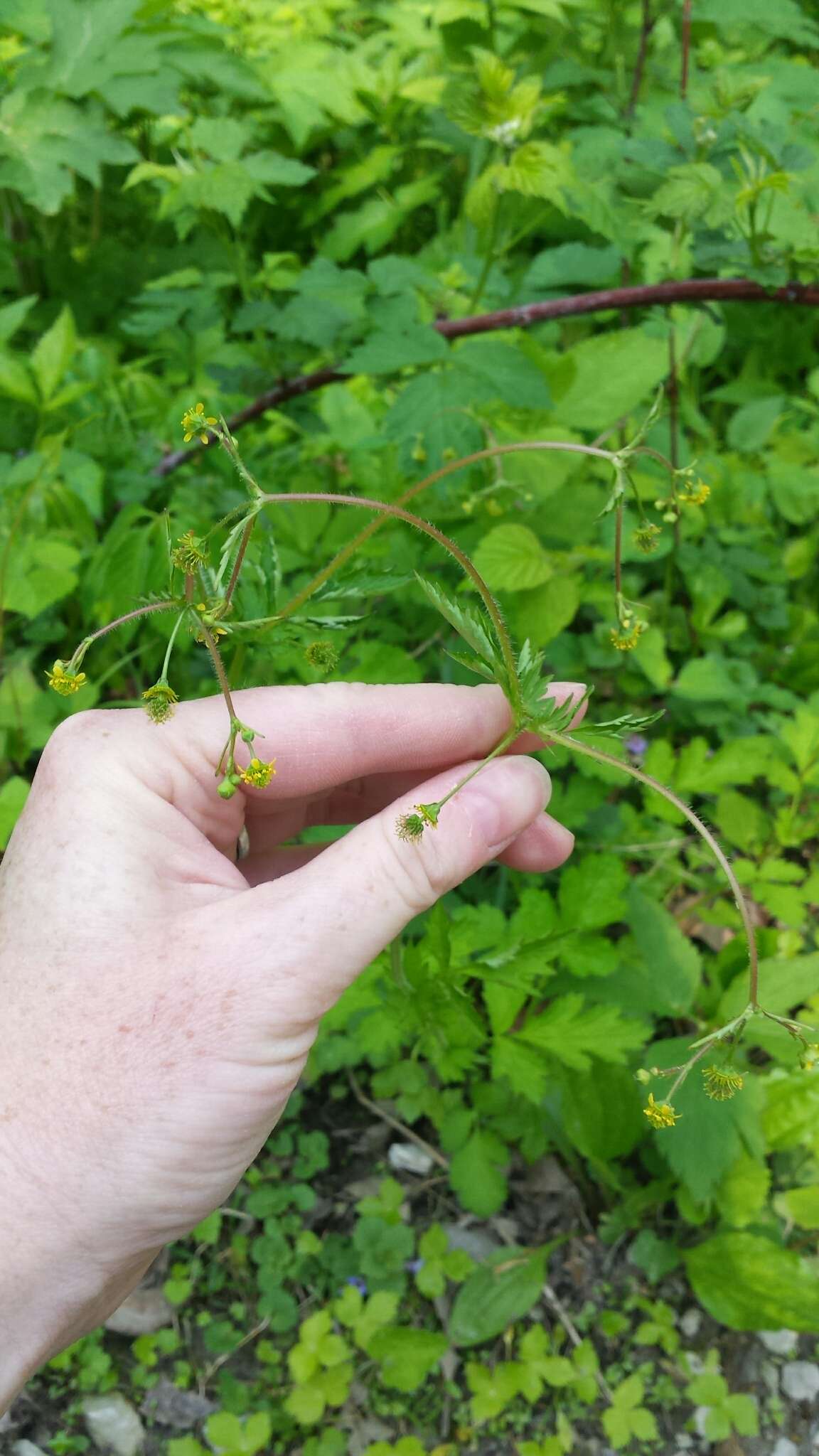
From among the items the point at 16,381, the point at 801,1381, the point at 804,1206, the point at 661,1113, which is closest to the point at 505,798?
the point at 661,1113

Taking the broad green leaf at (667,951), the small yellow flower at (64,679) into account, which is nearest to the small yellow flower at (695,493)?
the small yellow flower at (64,679)

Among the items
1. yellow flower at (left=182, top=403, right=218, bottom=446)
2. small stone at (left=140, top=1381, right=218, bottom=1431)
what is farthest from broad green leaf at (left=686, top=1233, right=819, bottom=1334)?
yellow flower at (left=182, top=403, right=218, bottom=446)

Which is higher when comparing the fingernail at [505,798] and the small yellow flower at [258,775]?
the small yellow flower at [258,775]

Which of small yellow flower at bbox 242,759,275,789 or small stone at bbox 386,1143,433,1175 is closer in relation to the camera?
small yellow flower at bbox 242,759,275,789

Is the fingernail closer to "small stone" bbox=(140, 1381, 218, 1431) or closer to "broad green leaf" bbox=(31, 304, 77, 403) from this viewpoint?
"small stone" bbox=(140, 1381, 218, 1431)

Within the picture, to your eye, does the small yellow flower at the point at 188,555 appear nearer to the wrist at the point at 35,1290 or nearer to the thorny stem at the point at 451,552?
the thorny stem at the point at 451,552

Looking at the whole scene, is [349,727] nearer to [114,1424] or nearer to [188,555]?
[188,555]
